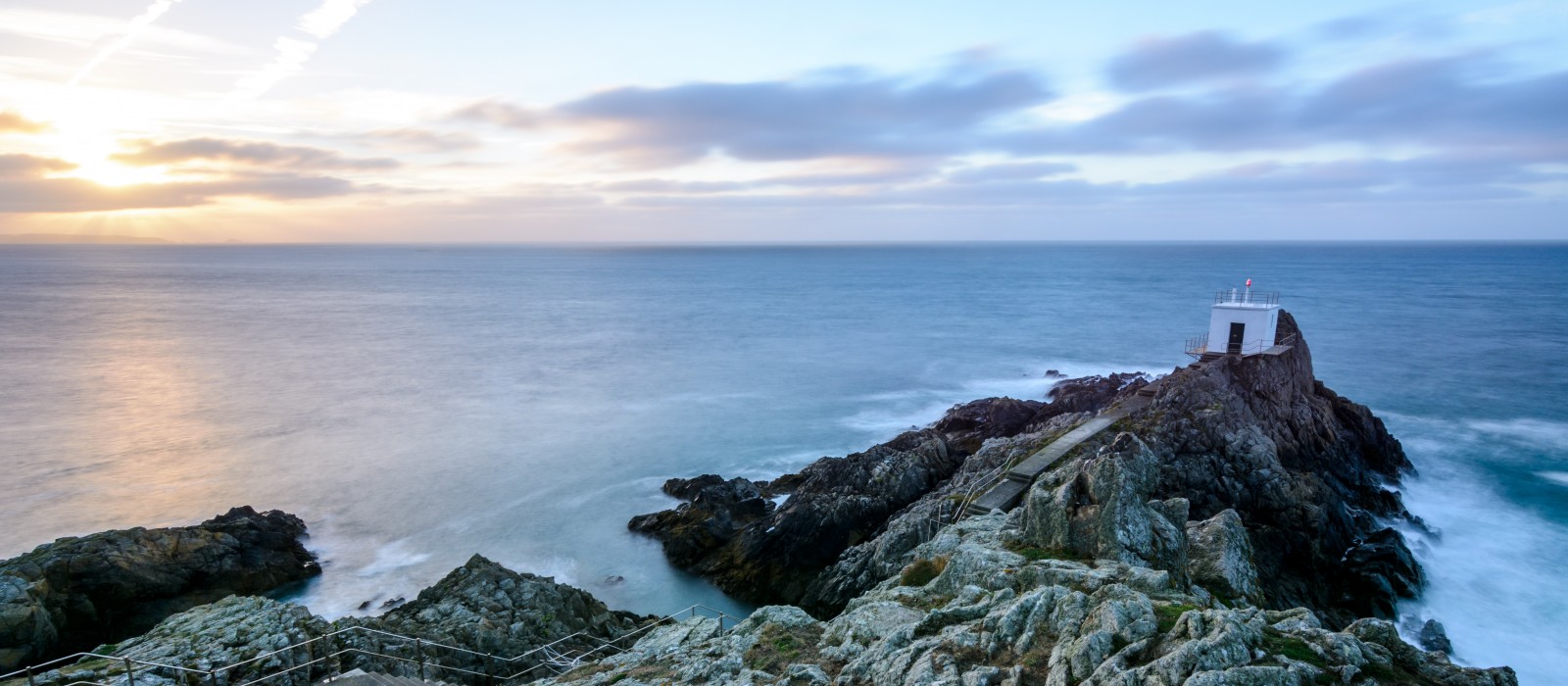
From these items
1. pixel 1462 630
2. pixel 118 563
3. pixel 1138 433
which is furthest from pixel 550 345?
pixel 1462 630

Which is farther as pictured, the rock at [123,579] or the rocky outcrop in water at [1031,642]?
the rock at [123,579]

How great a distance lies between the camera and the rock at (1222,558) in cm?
1347

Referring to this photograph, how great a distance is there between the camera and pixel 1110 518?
13734 millimetres

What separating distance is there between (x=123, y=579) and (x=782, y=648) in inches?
678

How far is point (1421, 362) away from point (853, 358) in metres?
36.3

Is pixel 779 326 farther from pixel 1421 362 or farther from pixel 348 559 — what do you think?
pixel 348 559

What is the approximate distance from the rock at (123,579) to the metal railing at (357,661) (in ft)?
4.58

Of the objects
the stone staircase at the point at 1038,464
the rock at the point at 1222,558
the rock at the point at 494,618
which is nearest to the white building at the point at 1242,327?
the stone staircase at the point at 1038,464

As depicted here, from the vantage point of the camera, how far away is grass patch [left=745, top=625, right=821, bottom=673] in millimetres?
11461

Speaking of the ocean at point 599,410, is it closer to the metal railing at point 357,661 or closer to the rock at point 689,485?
the rock at point 689,485

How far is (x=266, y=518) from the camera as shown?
24828 mm

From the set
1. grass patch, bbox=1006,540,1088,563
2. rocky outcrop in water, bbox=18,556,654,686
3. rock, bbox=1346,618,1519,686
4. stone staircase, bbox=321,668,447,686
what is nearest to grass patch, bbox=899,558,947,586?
grass patch, bbox=1006,540,1088,563

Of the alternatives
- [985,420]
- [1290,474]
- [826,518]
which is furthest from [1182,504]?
[985,420]

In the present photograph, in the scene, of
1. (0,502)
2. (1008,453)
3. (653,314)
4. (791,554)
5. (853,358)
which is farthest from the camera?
(653,314)
